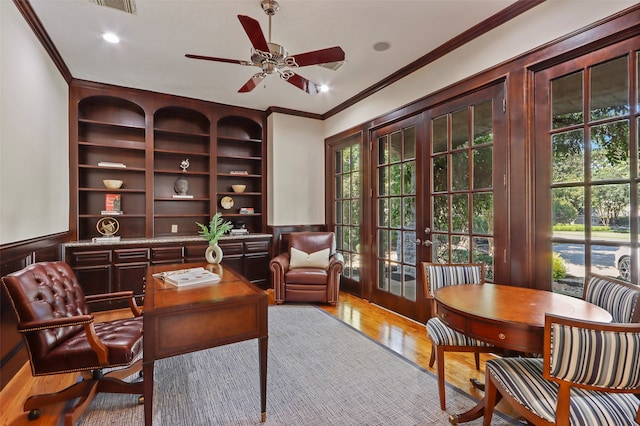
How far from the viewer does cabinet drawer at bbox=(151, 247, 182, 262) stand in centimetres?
408

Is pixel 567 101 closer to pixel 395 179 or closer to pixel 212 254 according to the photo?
pixel 395 179

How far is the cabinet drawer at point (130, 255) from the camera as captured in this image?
12.7ft

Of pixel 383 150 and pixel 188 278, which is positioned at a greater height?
pixel 383 150

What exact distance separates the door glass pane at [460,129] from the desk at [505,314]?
1.56 m

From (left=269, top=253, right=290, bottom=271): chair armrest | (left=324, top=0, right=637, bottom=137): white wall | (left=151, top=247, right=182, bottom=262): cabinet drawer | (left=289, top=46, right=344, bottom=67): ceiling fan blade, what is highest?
(left=324, top=0, right=637, bottom=137): white wall

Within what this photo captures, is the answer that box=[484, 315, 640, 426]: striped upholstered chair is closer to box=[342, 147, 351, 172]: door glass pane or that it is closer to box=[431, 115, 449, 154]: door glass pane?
box=[431, 115, 449, 154]: door glass pane

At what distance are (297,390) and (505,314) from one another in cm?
146

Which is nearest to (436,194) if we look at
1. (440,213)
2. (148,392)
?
(440,213)

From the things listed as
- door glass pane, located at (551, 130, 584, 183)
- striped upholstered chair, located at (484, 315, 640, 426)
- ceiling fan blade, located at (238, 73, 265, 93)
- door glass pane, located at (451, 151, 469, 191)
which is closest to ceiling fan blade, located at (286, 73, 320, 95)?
ceiling fan blade, located at (238, 73, 265, 93)

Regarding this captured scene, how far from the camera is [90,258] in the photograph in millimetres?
3719

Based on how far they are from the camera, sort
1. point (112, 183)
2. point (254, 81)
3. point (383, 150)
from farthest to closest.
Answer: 1. point (112, 183)
2. point (383, 150)
3. point (254, 81)

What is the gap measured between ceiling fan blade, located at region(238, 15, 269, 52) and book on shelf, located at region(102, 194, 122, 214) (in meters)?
3.34

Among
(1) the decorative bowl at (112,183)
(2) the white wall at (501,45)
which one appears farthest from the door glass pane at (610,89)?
(1) the decorative bowl at (112,183)

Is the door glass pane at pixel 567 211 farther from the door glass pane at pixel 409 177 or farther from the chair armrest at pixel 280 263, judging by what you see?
the chair armrest at pixel 280 263
